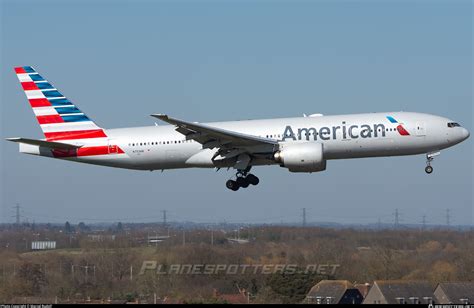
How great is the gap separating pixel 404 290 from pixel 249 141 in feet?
33.2

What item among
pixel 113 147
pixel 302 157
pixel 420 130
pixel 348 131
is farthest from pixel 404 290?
pixel 113 147

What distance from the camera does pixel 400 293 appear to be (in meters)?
46.9

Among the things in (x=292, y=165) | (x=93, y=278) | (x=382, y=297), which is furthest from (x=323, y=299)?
(x=93, y=278)

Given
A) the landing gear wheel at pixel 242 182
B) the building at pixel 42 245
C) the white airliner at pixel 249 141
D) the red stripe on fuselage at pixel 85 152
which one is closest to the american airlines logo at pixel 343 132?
the white airliner at pixel 249 141

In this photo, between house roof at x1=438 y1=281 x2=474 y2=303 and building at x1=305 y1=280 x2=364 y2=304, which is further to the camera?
building at x1=305 y1=280 x2=364 y2=304

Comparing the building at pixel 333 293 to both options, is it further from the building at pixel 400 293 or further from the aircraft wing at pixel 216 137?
the aircraft wing at pixel 216 137

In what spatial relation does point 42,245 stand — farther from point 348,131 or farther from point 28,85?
point 348,131

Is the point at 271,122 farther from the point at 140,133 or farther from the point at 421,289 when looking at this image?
the point at 421,289

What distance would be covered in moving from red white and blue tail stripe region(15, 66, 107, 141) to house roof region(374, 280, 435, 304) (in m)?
16.3

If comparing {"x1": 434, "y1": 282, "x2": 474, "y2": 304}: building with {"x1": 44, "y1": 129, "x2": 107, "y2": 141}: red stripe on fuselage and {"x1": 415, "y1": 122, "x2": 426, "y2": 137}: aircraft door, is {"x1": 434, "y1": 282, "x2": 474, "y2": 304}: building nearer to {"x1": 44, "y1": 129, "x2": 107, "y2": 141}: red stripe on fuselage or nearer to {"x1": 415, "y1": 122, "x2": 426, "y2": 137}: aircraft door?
{"x1": 415, "y1": 122, "x2": 426, "y2": 137}: aircraft door

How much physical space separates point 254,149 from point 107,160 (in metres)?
7.57

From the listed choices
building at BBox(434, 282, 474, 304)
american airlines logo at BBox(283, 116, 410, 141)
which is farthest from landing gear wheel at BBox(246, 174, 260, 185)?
building at BBox(434, 282, 474, 304)

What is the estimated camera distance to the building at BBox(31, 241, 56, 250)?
59.2m

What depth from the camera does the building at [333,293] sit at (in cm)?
4728
